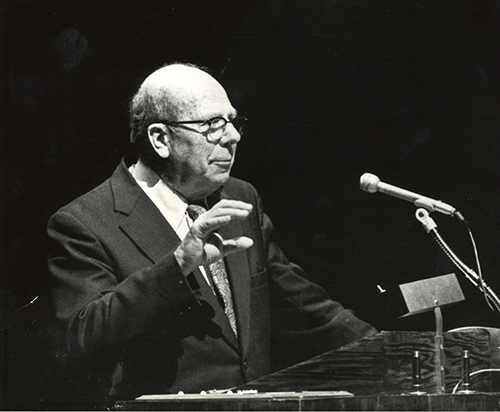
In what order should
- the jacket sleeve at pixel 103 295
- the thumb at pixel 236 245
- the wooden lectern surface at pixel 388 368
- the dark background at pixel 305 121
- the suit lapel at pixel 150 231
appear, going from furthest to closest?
the dark background at pixel 305 121 → the suit lapel at pixel 150 231 → the thumb at pixel 236 245 → the jacket sleeve at pixel 103 295 → the wooden lectern surface at pixel 388 368

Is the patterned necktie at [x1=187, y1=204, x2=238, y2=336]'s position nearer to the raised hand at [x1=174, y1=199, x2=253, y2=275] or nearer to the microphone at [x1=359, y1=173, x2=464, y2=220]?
the raised hand at [x1=174, y1=199, x2=253, y2=275]

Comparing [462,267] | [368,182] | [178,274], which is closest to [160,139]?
[178,274]

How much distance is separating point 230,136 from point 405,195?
0.77 meters

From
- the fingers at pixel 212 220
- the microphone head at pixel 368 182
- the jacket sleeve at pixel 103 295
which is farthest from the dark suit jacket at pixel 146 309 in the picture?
the microphone head at pixel 368 182

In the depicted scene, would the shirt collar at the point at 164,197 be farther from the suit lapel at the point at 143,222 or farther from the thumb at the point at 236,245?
the thumb at the point at 236,245

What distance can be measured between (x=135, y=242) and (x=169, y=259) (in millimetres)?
313

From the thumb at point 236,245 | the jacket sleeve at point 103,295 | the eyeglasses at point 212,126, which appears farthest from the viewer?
the eyeglasses at point 212,126

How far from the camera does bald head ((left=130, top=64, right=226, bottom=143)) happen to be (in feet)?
11.6

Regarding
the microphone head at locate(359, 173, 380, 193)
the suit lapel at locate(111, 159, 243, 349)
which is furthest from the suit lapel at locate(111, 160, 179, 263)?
the microphone head at locate(359, 173, 380, 193)

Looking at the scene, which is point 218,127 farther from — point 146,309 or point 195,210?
point 146,309

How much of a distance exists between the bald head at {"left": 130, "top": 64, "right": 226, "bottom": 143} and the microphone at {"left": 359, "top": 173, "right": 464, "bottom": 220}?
75 centimetres

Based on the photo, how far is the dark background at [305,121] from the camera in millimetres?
3695

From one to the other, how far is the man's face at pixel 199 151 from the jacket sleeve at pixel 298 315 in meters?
0.27


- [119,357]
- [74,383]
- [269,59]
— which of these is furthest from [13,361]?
[269,59]
